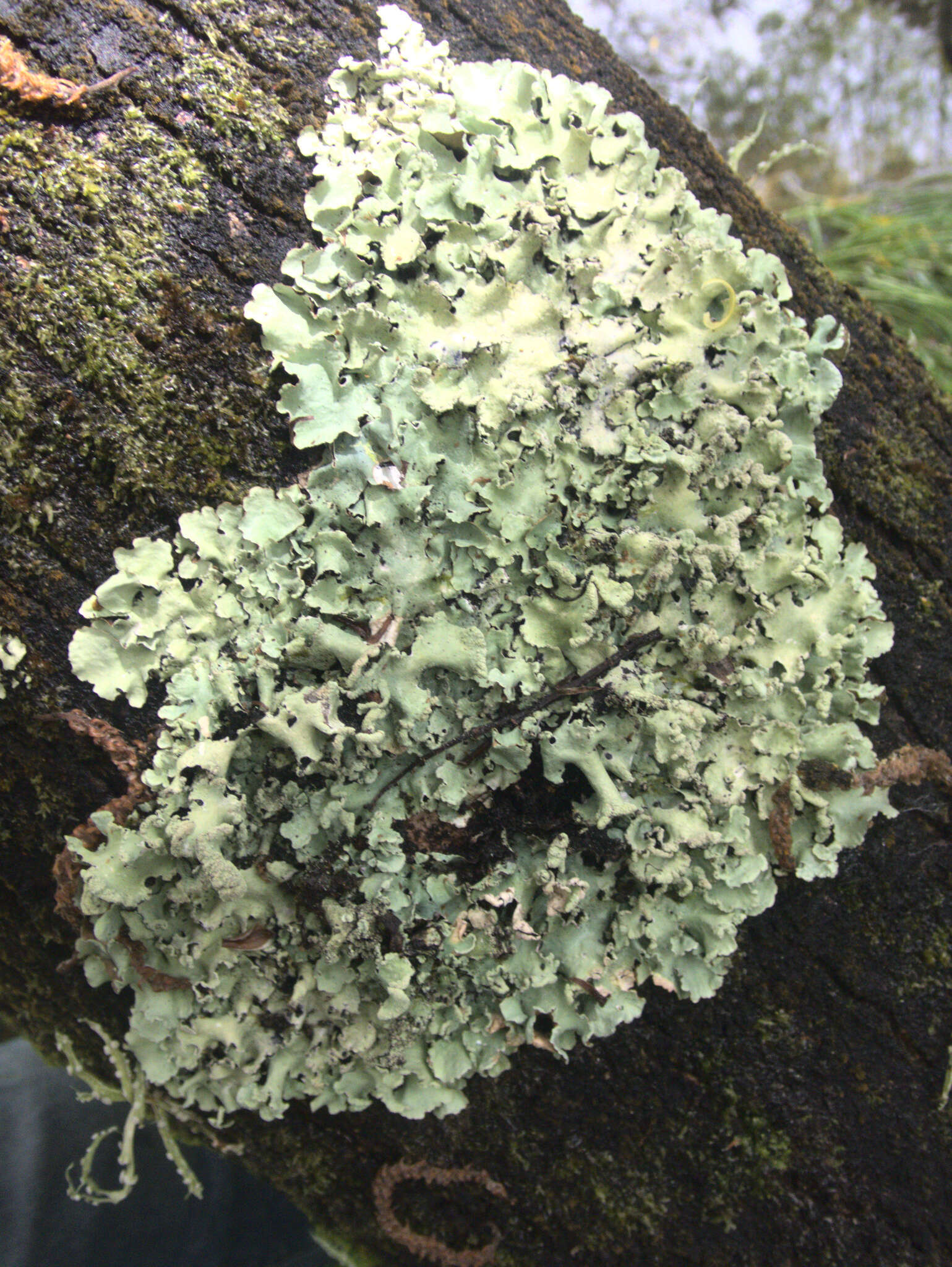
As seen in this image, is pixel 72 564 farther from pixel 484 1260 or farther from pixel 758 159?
pixel 758 159

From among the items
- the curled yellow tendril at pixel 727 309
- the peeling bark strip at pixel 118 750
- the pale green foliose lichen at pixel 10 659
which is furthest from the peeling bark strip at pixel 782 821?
the pale green foliose lichen at pixel 10 659

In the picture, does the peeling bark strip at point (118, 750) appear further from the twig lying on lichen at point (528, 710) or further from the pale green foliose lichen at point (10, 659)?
the twig lying on lichen at point (528, 710)

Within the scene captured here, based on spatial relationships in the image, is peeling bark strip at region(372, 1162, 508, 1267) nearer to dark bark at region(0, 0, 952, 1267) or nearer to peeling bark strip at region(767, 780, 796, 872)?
dark bark at region(0, 0, 952, 1267)

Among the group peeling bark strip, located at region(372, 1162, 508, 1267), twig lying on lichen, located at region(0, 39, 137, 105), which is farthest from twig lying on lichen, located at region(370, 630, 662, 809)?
twig lying on lichen, located at region(0, 39, 137, 105)

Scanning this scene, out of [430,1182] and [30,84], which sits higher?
[30,84]

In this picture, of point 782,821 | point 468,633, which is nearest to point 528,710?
point 468,633

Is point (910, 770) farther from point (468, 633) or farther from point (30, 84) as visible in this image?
point (30, 84)
